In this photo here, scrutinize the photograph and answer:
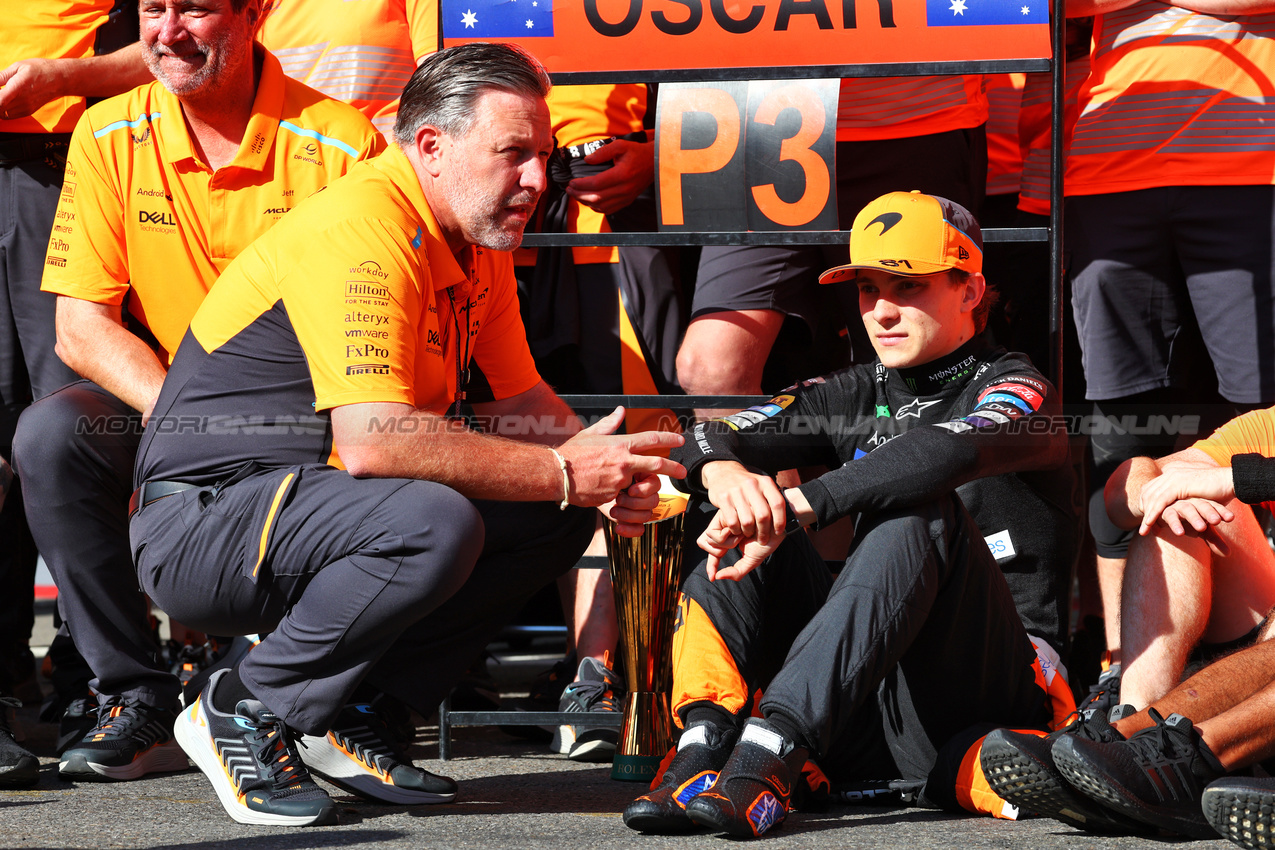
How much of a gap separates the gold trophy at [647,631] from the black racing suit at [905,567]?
Answer: 0.41 ft

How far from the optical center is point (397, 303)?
101 inches

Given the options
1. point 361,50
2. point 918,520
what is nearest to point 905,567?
point 918,520

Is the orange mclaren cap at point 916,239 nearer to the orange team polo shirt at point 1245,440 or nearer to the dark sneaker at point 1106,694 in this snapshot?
the orange team polo shirt at point 1245,440

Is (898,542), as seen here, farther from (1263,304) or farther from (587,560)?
(1263,304)

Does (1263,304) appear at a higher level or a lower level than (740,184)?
lower

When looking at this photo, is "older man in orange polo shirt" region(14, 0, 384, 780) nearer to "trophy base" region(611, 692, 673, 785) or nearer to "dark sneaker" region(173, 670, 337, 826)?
"dark sneaker" region(173, 670, 337, 826)

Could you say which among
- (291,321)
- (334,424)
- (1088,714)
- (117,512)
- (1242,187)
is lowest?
(1088,714)

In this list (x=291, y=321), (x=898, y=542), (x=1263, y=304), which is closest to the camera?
(x=898, y=542)

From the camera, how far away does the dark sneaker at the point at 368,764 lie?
8.82 ft

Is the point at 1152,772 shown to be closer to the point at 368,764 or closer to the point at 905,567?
the point at 905,567

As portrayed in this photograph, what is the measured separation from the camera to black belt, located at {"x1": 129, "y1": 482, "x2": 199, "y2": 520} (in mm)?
2727

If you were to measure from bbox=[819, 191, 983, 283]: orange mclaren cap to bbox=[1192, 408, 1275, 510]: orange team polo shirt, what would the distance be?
0.65 metres

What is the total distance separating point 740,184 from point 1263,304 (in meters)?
1.45

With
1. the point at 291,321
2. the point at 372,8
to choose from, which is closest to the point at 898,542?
the point at 291,321
